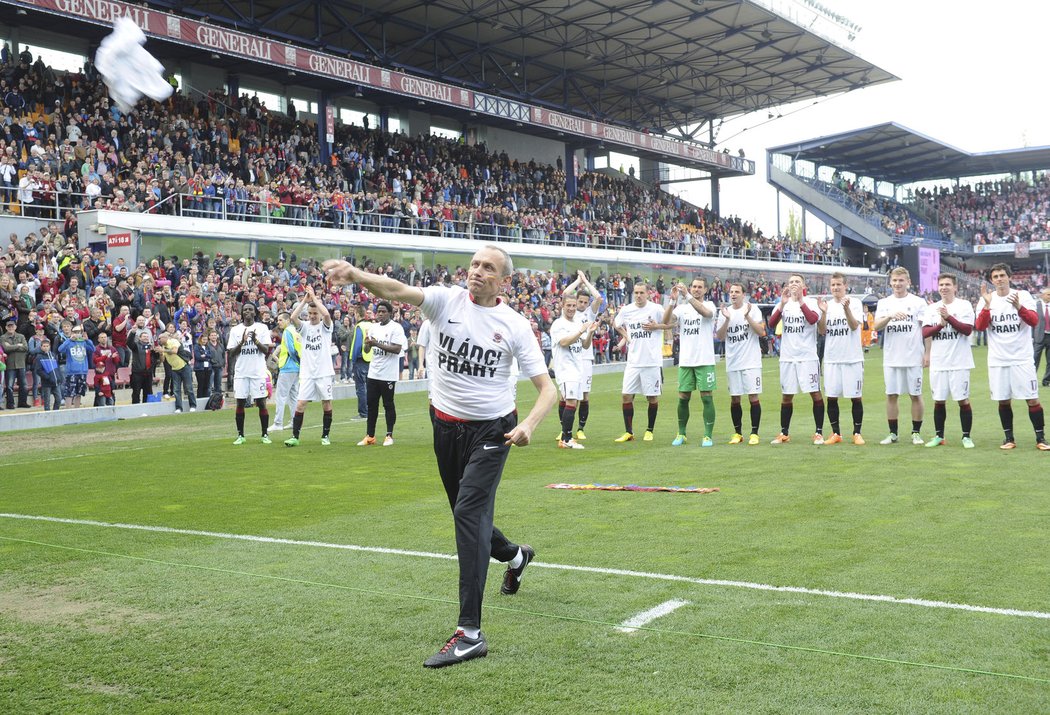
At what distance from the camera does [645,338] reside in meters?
13.7

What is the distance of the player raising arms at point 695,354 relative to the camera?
12844mm

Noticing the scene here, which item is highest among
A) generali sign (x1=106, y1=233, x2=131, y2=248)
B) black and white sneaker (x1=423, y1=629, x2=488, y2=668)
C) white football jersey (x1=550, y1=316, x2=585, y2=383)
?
generali sign (x1=106, y1=233, x2=131, y2=248)

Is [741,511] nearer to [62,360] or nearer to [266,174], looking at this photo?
[62,360]

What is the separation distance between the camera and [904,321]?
1238 centimetres

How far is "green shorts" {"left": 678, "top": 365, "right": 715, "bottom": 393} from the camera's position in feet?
42.1

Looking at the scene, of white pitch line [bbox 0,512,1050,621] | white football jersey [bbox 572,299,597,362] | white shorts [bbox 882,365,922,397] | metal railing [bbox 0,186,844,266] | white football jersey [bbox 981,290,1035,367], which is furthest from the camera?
metal railing [bbox 0,186,844,266]

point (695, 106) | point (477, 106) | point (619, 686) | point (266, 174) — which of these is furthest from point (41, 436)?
point (695, 106)

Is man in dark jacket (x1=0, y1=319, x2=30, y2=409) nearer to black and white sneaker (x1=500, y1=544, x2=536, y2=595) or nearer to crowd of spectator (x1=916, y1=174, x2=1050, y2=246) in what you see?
black and white sneaker (x1=500, y1=544, x2=536, y2=595)

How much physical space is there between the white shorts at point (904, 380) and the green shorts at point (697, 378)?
2299 mm

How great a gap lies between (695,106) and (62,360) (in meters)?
45.8

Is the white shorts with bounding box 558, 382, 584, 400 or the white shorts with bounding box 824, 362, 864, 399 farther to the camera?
the white shorts with bounding box 558, 382, 584, 400

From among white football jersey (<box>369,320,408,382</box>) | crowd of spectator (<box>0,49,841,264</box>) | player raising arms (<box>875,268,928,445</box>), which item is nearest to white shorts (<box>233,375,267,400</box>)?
white football jersey (<box>369,320,408,382</box>)

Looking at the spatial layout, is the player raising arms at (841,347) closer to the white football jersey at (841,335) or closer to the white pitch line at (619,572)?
the white football jersey at (841,335)

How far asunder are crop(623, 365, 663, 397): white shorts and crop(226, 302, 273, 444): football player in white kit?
542 centimetres
